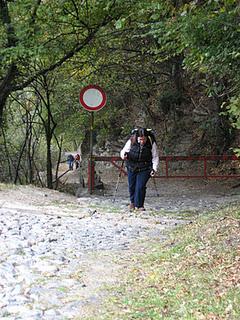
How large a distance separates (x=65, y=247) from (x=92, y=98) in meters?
6.18

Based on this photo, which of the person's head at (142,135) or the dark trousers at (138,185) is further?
the dark trousers at (138,185)

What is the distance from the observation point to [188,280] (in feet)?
13.0

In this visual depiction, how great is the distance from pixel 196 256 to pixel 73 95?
1449 centimetres

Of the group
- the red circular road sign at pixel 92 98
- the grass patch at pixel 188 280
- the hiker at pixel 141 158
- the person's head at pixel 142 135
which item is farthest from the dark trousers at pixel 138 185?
the grass patch at pixel 188 280

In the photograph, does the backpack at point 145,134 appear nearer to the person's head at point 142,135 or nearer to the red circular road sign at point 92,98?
Result: the person's head at point 142,135

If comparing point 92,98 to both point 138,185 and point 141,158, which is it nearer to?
point 141,158

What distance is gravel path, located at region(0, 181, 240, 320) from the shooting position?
382cm

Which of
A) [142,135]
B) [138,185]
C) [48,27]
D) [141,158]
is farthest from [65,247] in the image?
[48,27]

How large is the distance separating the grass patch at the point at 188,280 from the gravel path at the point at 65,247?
0.26 metres

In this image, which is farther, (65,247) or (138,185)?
(138,185)

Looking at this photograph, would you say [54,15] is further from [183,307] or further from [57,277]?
[183,307]

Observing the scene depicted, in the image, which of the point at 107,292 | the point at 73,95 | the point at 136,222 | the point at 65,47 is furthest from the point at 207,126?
the point at 107,292

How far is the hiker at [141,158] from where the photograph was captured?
8.66 metres

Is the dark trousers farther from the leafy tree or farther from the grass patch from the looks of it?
the leafy tree
